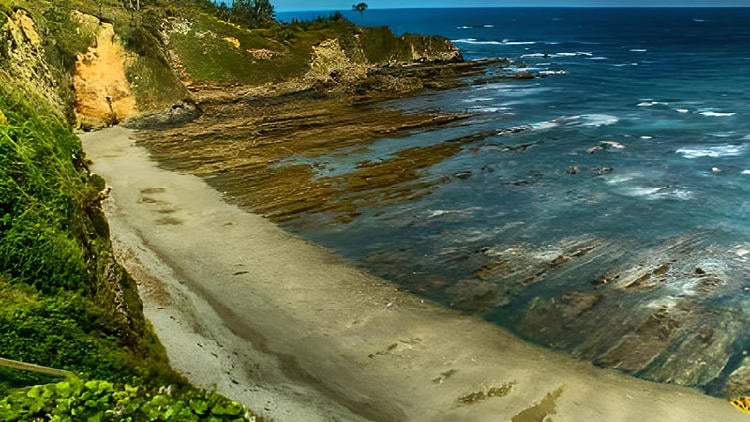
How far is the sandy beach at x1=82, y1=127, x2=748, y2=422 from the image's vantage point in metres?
13.0

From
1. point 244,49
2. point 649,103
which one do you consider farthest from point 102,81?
point 649,103

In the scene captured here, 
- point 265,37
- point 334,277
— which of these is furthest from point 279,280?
point 265,37

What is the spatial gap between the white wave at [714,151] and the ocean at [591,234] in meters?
0.20

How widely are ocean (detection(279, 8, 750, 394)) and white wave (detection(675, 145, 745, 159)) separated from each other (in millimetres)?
200

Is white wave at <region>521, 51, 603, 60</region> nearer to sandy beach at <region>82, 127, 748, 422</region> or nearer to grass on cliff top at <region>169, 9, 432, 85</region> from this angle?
grass on cliff top at <region>169, 9, 432, 85</region>

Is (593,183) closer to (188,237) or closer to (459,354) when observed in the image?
(459,354)

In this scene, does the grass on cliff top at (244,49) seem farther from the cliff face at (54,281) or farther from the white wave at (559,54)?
the cliff face at (54,281)

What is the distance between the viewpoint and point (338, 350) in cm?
1550

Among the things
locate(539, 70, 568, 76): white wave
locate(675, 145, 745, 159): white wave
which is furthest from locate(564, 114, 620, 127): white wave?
locate(539, 70, 568, 76): white wave

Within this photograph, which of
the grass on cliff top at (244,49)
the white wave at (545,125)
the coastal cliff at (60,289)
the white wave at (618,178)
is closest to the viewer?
the coastal cliff at (60,289)

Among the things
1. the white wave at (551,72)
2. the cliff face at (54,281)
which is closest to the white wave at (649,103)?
the white wave at (551,72)

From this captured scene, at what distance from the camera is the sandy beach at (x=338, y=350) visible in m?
13.0

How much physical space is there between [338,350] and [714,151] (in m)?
35.6

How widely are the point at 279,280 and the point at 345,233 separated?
5684mm
